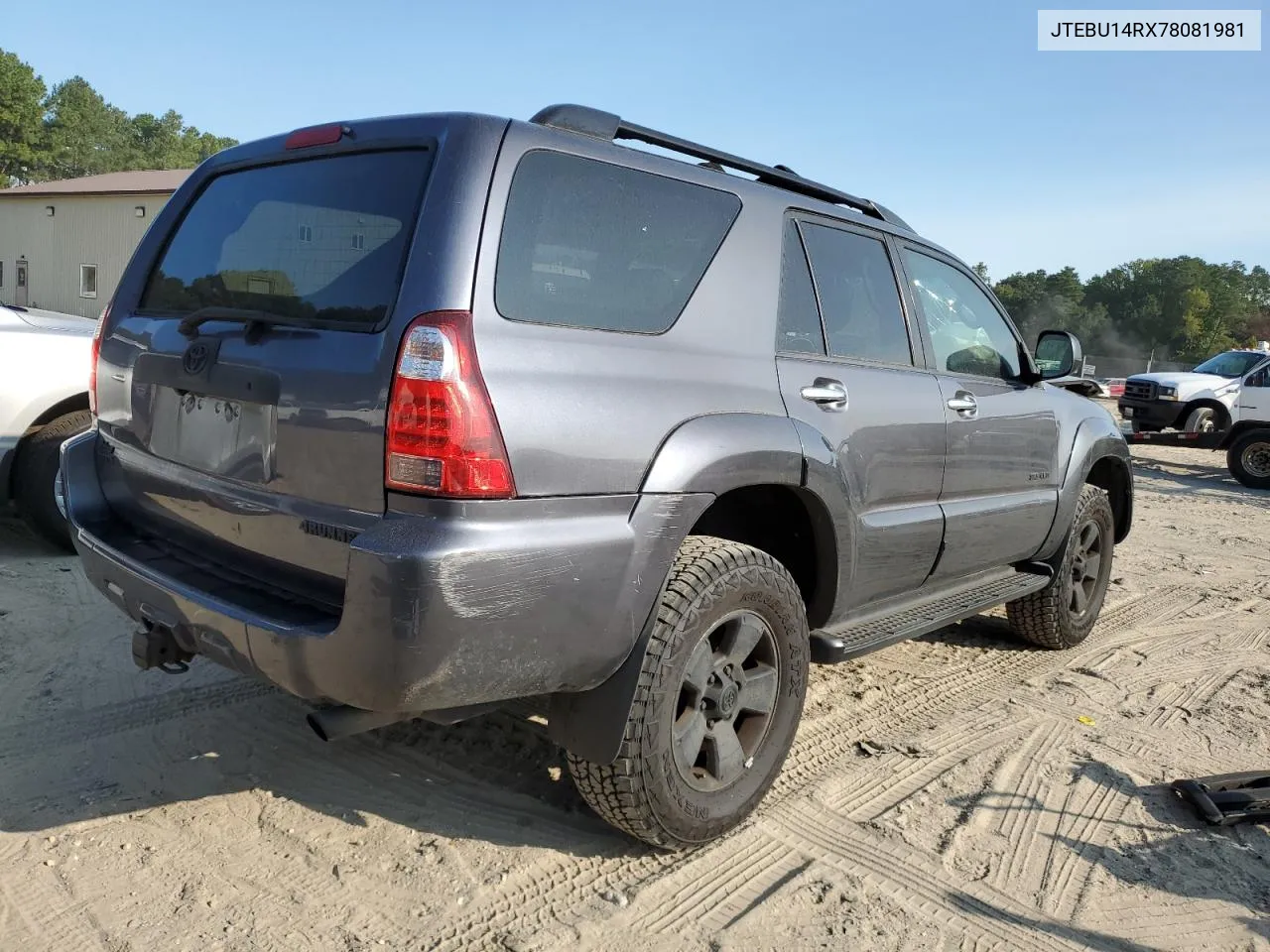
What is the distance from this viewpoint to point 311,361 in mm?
2230

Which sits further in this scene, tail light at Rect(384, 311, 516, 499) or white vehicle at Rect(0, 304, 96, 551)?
white vehicle at Rect(0, 304, 96, 551)

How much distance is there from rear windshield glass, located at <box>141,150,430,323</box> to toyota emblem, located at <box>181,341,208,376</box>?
0.56ft

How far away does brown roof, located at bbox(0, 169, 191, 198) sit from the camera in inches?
1145

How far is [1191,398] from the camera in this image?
589 inches

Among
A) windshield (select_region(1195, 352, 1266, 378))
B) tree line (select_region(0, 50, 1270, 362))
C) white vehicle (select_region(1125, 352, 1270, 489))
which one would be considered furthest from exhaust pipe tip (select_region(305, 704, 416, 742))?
tree line (select_region(0, 50, 1270, 362))

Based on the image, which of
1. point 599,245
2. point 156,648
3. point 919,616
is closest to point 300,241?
point 599,245

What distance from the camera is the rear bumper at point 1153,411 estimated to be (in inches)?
593

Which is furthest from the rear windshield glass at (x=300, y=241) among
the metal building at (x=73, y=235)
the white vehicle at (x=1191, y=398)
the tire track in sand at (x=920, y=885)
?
the metal building at (x=73, y=235)

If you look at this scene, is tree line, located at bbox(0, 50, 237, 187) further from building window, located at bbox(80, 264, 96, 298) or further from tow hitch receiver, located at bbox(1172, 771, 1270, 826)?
tow hitch receiver, located at bbox(1172, 771, 1270, 826)

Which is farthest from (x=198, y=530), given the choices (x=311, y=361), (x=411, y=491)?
(x=411, y=491)

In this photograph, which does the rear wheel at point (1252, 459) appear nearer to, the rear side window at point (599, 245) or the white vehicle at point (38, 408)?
the rear side window at point (599, 245)

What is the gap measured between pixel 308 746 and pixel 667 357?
1.89 metres

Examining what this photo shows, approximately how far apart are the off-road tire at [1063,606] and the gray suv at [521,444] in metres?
1.54

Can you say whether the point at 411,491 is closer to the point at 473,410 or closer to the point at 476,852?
the point at 473,410
